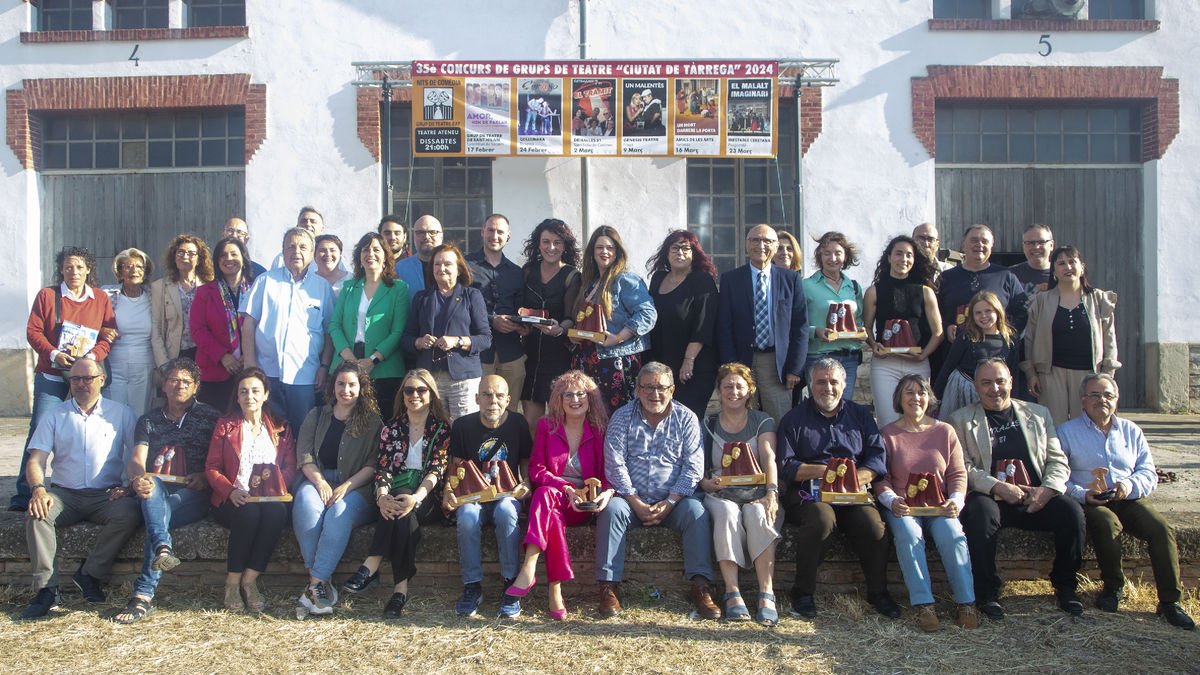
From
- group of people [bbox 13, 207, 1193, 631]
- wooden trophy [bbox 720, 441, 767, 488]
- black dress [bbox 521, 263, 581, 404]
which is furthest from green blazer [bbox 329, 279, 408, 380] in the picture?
wooden trophy [bbox 720, 441, 767, 488]

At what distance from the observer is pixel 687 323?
221 inches

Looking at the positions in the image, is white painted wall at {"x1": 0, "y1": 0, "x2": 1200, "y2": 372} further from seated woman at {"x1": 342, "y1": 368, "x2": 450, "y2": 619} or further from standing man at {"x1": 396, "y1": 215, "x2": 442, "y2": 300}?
seated woman at {"x1": 342, "y1": 368, "x2": 450, "y2": 619}

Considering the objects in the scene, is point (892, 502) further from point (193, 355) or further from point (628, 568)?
point (193, 355)

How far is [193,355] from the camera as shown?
577 cm

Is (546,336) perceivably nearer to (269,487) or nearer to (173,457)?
(269,487)

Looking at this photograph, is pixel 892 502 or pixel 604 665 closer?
pixel 604 665

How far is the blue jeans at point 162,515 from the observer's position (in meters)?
4.73

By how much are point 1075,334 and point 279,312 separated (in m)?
4.48

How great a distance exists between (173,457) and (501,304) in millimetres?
1963

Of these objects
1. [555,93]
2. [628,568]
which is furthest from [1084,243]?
[628,568]

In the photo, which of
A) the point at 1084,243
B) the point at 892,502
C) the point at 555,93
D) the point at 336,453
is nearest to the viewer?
the point at 892,502

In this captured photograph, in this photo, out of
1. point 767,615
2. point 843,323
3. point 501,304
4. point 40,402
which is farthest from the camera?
point 501,304

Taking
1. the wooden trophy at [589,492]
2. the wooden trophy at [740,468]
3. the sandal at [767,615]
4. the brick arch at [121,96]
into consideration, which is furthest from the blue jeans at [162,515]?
the brick arch at [121,96]

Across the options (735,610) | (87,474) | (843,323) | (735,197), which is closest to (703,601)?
(735,610)
